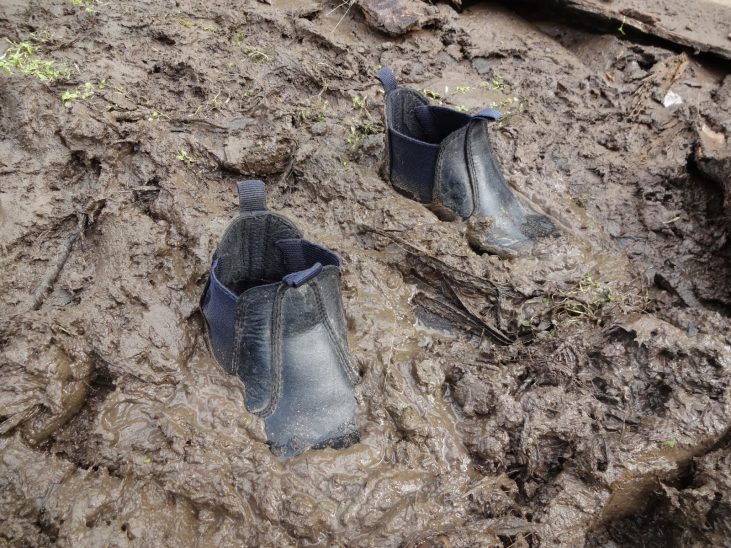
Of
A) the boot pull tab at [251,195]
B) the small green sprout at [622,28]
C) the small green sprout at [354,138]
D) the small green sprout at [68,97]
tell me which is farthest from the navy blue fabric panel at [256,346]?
the small green sprout at [622,28]

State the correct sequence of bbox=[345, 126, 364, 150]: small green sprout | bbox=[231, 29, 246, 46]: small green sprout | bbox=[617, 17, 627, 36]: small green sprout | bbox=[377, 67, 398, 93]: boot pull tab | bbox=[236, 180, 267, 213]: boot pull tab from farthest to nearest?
bbox=[617, 17, 627, 36]: small green sprout → bbox=[231, 29, 246, 46]: small green sprout → bbox=[345, 126, 364, 150]: small green sprout → bbox=[377, 67, 398, 93]: boot pull tab → bbox=[236, 180, 267, 213]: boot pull tab

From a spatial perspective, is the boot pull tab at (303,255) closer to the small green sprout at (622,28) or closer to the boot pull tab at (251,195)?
the boot pull tab at (251,195)

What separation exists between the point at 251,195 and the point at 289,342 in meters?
0.57

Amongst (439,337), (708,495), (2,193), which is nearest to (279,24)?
(2,193)

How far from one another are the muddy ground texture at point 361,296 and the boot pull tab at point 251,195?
15.0 inches

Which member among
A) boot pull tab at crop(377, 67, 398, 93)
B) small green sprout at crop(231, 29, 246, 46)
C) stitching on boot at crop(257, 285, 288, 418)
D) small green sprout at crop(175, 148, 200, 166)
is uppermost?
boot pull tab at crop(377, 67, 398, 93)

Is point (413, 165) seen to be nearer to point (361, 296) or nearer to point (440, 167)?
point (440, 167)

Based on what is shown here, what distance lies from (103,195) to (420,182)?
1.50m

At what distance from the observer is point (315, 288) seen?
190 centimetres

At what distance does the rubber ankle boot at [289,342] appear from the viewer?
1.89 meters

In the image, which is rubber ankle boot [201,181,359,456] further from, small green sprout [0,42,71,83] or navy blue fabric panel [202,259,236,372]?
small green sprout [0,42,71,83]

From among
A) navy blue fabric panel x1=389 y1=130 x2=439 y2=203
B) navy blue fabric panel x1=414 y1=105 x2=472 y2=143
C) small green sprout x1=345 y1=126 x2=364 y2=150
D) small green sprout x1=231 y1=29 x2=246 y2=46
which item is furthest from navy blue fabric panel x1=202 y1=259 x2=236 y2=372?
small green sprout x1=231 y1=29 x2=246 y2=46

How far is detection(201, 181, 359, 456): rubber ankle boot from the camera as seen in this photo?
189 cm

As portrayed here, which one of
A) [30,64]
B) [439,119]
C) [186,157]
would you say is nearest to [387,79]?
[439,119]
